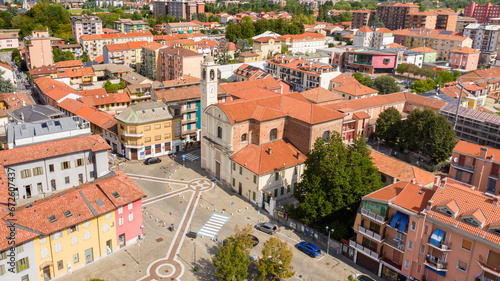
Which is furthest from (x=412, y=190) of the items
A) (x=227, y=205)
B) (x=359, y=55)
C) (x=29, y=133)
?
(x=359, y=55)

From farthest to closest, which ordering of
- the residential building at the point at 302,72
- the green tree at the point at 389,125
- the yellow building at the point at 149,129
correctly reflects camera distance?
1. the residential building at the point at 302,72
2. the green tree at the point at 389,125
3. the yellow building at the point at 149,129

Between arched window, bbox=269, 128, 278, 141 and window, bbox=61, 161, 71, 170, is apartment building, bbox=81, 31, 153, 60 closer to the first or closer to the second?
window, bbox=61, 161, 71, 170

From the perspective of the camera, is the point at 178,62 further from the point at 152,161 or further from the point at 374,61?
the point at 374,61

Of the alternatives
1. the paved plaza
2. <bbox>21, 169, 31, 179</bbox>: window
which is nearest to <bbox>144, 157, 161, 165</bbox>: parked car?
the paved plaza

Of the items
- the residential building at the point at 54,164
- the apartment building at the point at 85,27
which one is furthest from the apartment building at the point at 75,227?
the apartment building at the point at 85,27

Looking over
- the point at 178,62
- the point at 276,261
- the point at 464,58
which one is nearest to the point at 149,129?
the point at 276,261

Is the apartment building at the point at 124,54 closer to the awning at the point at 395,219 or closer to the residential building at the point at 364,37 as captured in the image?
the residential building at the point at 364,37
